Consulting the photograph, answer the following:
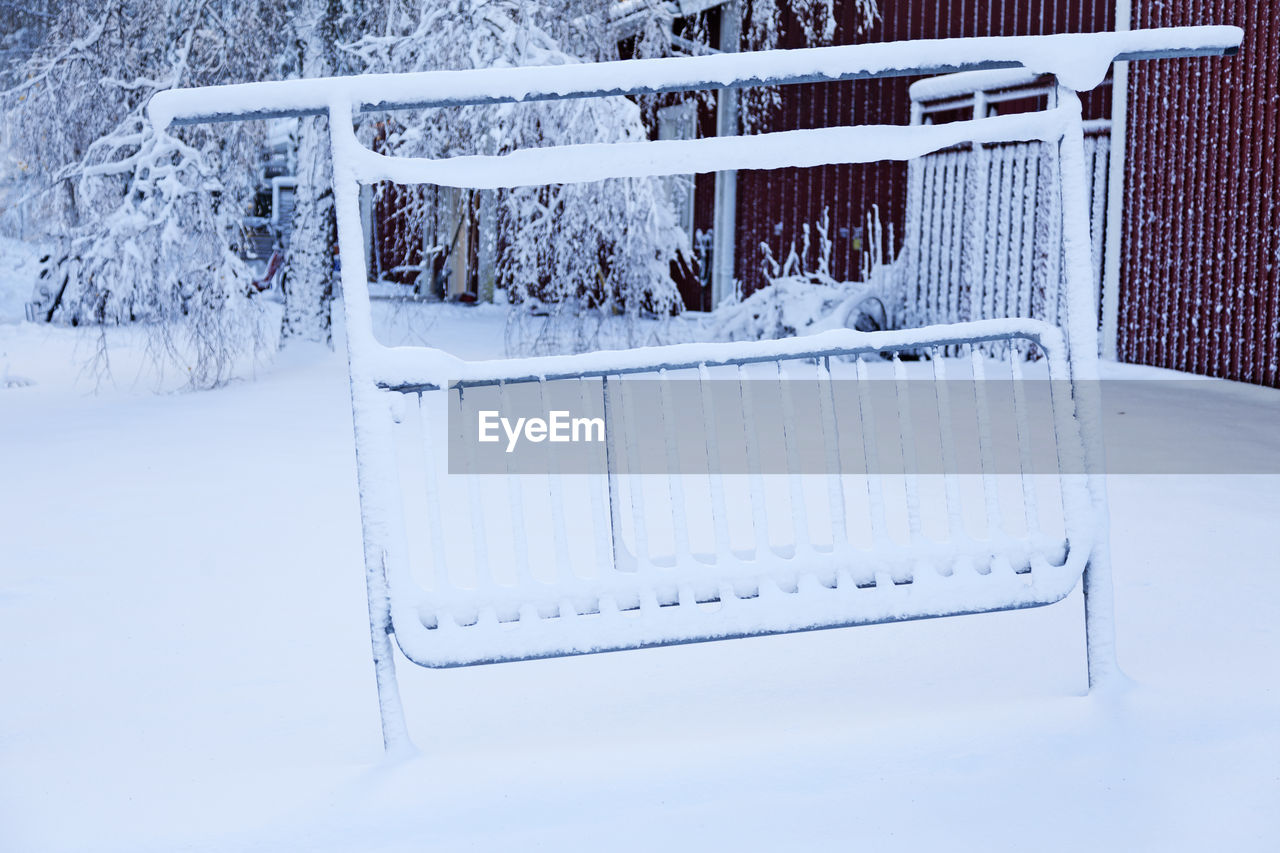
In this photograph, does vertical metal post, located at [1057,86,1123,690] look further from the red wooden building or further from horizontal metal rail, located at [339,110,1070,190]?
the red wooden building

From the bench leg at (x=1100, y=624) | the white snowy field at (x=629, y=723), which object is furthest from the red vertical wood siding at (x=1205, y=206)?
the bench leg at (x=1100, y=624)

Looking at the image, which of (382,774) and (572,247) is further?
(572,247)

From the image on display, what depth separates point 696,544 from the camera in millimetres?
4562

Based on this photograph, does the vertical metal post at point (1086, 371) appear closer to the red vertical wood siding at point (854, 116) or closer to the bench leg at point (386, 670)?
the bench leg at point (386, 670)

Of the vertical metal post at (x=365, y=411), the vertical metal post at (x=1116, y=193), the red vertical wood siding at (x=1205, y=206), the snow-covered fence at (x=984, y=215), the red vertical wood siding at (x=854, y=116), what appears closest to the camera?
the vertical metal post at (x=365, y=411)

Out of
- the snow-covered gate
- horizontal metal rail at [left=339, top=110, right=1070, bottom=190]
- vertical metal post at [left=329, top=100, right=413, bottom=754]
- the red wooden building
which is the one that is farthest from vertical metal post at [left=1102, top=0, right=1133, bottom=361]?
vertical metal post at [left=329, top=100, right=413, bottom=754]

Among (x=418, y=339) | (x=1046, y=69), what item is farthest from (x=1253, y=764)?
(x=418, y=339)

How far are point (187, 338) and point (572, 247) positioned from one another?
8.89ft

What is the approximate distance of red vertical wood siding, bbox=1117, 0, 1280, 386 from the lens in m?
7.85

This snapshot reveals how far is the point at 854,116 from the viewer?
12250 millimetres

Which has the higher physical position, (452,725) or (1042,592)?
(1042,592)

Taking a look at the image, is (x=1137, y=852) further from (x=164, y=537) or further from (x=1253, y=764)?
(x=164, y=537)

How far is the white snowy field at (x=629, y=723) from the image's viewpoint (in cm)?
223

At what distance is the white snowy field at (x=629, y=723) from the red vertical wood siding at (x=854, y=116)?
653 centimetres
